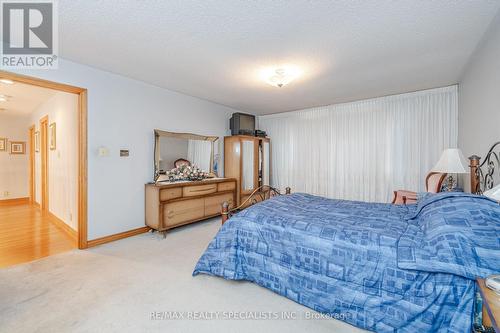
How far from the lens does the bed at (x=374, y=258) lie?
1.33 meters

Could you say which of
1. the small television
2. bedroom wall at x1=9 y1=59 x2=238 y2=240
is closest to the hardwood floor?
bedroom wall at x1=9 y1=59 x2=238 y2=240

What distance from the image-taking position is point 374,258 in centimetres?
156

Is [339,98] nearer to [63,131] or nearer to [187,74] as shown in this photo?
[187,74]

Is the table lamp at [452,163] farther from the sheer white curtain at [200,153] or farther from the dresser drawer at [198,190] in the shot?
the sheer white curtain at [200,153]

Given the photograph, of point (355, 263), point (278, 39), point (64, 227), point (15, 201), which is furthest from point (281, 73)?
point (15, 201)

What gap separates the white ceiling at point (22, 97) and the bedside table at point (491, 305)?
5.61 m

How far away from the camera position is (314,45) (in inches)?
93.8

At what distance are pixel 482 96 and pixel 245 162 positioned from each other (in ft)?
12.8

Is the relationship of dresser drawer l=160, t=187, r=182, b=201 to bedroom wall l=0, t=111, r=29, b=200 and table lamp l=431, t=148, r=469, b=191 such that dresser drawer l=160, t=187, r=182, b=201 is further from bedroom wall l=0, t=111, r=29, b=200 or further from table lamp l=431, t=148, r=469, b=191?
bedroom wall l=0, t=111, r=29, b=200

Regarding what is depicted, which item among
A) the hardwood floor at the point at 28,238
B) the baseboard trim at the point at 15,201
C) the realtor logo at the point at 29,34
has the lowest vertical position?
the hardwood floor at the point at 28,238

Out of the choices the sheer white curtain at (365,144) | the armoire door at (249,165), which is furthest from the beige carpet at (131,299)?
the sheer white curtain at (365,144)

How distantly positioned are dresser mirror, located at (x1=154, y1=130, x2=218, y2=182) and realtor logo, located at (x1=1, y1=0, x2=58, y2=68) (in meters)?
1.63

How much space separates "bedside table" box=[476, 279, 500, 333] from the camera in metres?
0.82

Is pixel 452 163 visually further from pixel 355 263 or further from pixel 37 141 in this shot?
pixel 37 141
